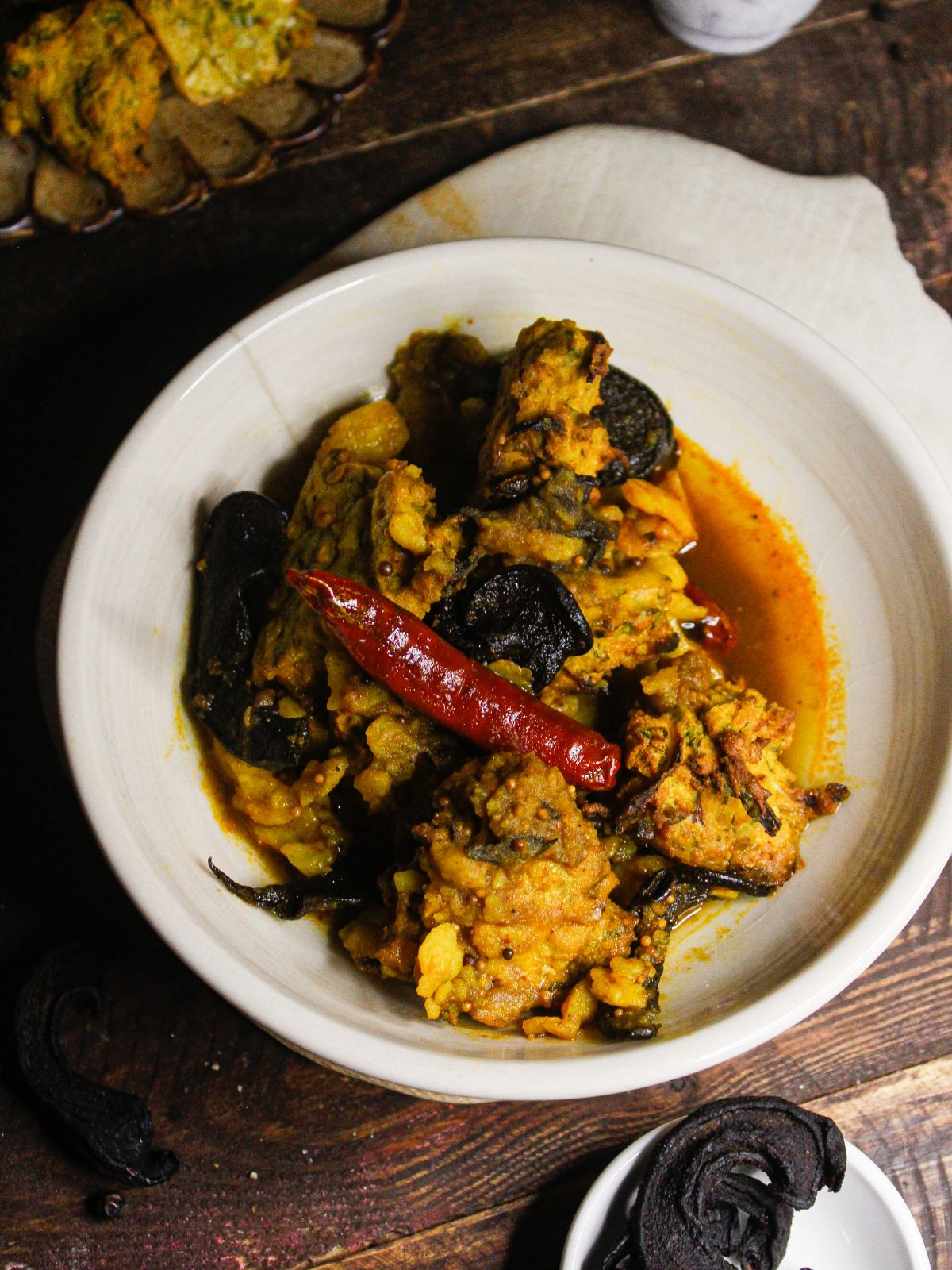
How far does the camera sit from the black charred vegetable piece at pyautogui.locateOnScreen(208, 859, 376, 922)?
8.32 ft

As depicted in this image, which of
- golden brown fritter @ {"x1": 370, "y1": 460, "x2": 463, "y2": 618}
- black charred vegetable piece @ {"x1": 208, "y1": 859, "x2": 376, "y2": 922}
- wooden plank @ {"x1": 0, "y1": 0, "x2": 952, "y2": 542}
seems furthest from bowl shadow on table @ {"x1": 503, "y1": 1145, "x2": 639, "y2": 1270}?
wooden plank @ {"x1": 0, "y1": 0, "x2": 952, "y2": 542}

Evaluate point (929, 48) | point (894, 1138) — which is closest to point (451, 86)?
point (929, 48)

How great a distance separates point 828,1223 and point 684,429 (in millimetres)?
2265

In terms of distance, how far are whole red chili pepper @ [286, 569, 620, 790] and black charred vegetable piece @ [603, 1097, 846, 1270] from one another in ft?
3.85

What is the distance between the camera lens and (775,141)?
3932 millimetres

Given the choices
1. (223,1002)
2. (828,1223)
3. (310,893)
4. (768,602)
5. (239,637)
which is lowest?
(828,1223)

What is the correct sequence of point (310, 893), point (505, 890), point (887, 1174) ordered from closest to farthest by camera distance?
point (505, 890), point (310, 893), point (887, 1174)

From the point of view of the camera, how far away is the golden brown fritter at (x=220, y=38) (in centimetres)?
364

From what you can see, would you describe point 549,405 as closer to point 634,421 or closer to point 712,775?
point 634,421

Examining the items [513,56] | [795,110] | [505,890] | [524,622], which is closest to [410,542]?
[524,622]

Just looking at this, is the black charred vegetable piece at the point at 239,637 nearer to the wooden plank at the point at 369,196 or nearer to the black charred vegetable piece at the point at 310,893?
the black charred vegetable piece at the point at 310,893

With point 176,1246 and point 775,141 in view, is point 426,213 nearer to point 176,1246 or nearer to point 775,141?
point 775,141

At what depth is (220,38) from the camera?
144 inches

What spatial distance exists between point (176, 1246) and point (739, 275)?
3318 mm
